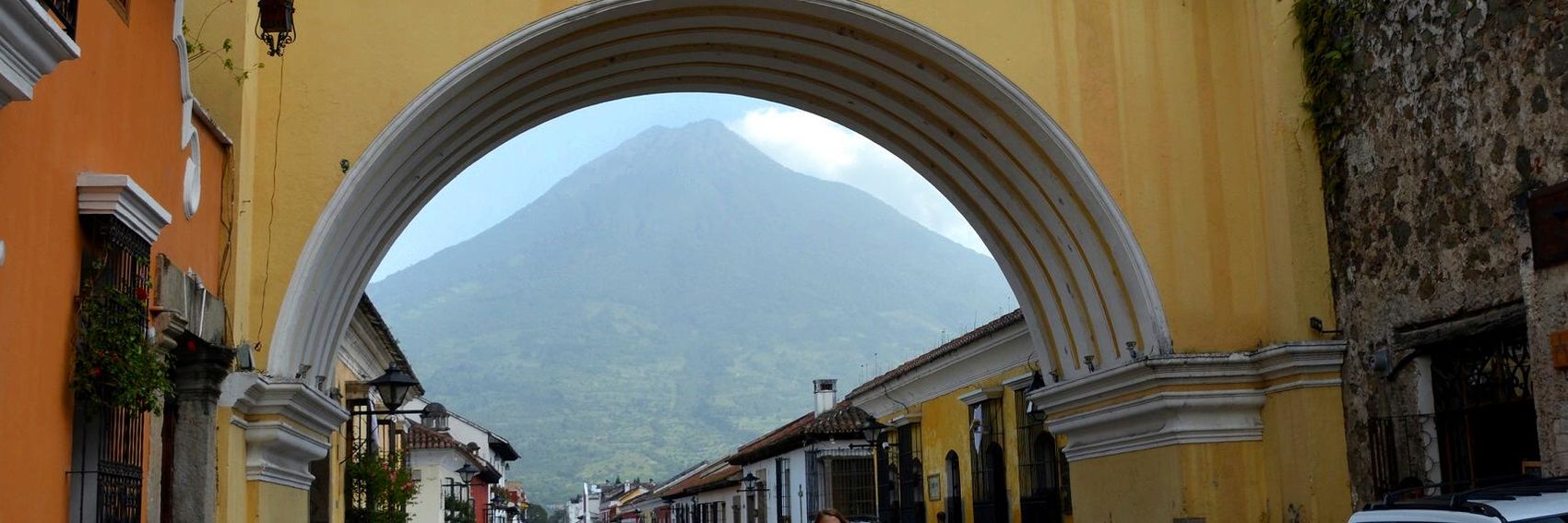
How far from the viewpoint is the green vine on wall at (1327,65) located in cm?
1075

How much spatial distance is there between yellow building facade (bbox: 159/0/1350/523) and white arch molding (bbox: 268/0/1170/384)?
→ 26mm

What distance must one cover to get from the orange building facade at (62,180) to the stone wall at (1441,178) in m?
6.93

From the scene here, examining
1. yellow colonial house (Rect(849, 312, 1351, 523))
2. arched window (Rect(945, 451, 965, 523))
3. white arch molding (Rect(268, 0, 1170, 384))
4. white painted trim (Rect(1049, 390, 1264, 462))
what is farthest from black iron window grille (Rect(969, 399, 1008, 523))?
white painted trim (Rect(1049, 390, 1264, 462))

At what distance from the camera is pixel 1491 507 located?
5.79 m

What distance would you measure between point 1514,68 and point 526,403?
190637 mm

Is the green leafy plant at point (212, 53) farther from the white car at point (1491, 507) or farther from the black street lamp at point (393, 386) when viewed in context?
the white car at point (1491, 507)

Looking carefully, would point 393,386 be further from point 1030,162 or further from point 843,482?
point 843,482

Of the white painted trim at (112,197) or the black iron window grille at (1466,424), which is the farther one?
the black iron window grille at (1466,424)

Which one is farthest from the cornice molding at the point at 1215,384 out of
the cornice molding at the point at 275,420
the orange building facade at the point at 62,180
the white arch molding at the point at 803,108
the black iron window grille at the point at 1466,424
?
the orange building facade at the point at 62,180

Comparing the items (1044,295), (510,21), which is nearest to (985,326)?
(1044,295)

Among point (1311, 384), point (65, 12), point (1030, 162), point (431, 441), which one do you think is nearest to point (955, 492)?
point (1030, 162)

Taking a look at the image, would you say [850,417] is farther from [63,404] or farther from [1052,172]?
[63,404]

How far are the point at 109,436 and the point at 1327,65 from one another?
774 centimetres

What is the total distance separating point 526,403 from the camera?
196m
